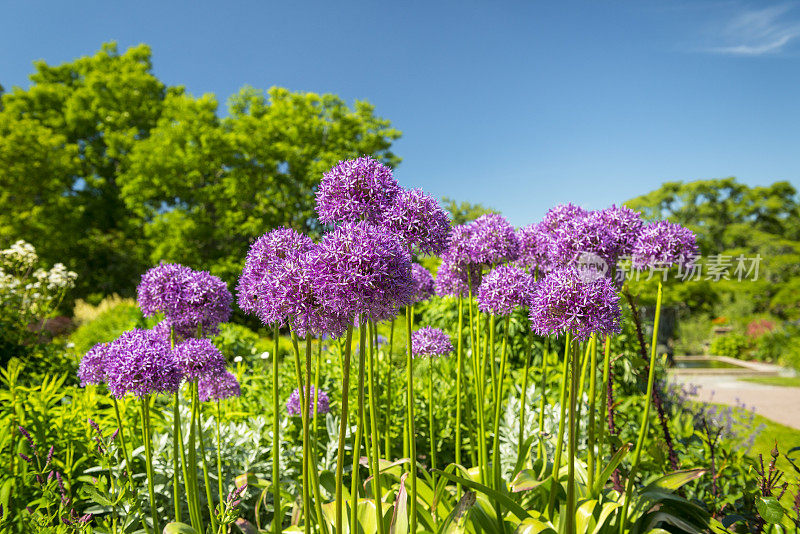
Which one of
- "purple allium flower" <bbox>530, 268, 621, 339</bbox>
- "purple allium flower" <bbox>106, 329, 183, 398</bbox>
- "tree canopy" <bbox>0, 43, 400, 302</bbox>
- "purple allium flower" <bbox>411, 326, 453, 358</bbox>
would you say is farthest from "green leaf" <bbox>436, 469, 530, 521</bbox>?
"tree canopy" <bbox>0, 43, 400, 302</bbox>

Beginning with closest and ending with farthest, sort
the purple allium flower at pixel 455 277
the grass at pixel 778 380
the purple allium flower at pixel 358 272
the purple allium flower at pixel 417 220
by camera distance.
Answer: the purple allium flower at pixel 358 272
the purple allium flower at pixel 417 220
the purple allium flower at pixel 455 277
the grass at pixel 778 380

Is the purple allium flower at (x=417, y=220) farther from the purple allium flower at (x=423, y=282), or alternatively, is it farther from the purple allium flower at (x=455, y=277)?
the purple allium flower at (x=423, y=282)

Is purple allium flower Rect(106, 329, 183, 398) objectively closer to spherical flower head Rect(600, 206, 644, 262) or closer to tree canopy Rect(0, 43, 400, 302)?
spherical flower head Rect(600, 206, 644, 262)

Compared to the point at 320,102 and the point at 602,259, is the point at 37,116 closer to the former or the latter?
the point at 320,102

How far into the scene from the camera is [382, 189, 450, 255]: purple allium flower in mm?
2438

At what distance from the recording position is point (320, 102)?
25391mm

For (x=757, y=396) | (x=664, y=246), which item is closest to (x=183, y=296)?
(x=664, y=246)

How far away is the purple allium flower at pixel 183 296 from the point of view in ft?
9.39

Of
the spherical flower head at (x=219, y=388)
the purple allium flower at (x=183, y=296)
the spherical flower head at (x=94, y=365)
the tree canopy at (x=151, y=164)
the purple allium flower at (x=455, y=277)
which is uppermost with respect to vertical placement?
the tree canopy at (x=151, y=164)

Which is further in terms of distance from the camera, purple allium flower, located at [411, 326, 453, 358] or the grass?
the grass

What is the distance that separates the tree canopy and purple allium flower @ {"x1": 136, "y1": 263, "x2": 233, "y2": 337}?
722 inches

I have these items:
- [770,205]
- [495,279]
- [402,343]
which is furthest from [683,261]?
[770,205]

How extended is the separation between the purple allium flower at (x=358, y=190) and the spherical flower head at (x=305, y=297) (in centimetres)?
46

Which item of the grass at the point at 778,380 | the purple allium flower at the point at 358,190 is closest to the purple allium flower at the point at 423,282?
the purple allium flower at the point at 358,190
